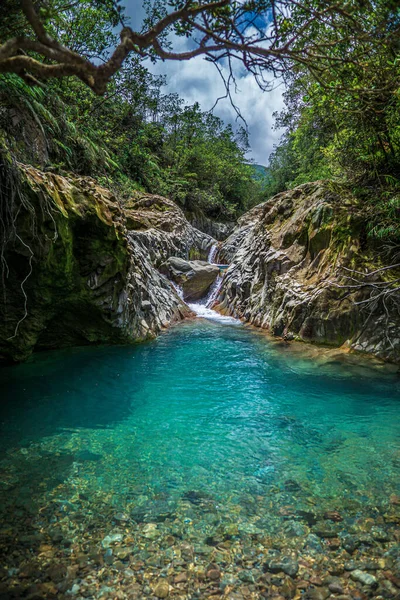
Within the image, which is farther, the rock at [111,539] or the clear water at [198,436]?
the clear water at [198,436]

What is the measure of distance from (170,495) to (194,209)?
29969mm

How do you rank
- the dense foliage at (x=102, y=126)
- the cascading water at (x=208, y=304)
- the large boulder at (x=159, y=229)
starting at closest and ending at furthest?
1. the dense foliage at (x=102, y=126)
2. the cascading water at (x=208, y=304)
3. the large boulder at (x=159, y=229)

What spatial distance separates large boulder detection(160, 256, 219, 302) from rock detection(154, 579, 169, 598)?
543 inches

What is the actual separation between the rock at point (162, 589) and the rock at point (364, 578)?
1.37 m

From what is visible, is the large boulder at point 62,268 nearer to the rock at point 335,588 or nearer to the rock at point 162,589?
the rock at point 162,589

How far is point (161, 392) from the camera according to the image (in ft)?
21.0

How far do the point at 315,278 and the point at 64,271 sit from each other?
7153 millimetres

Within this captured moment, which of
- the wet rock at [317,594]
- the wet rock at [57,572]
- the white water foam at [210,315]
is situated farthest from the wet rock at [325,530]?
the white water foam at [210,315]

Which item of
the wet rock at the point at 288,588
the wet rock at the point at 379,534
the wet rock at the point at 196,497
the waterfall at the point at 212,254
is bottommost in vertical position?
the wet rock at the point at 196,497

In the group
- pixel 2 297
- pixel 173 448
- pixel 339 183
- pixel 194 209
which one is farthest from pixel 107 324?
pixel 194 209

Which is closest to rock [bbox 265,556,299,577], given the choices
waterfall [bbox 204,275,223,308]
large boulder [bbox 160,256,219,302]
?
waterfall [bbox 204,275,223,308]

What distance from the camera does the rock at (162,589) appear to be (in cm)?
227

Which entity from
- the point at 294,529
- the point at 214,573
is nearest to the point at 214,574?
the point at 214,573

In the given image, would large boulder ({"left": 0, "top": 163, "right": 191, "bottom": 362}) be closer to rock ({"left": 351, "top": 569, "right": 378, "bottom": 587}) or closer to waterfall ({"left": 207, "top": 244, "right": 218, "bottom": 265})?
rock ({"left": 351, "top": 569, "right": 378, "bottom": 587})
